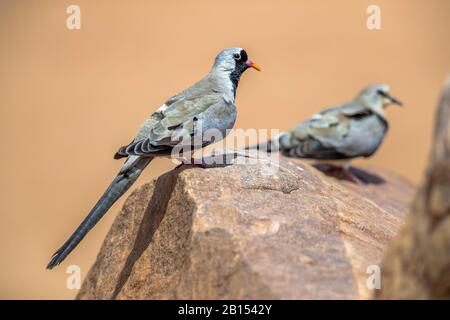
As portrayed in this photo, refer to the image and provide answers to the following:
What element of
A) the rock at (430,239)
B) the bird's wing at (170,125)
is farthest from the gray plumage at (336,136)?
the rock at (430,239)

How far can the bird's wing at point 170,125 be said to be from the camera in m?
5.27

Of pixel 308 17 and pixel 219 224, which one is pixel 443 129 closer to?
pixel 219 224

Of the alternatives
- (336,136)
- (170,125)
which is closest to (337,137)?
A: (336,136)

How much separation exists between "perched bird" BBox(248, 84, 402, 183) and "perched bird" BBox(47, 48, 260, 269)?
10.0 feet

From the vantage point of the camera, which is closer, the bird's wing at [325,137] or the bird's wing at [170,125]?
the bird's wing at [170,125]

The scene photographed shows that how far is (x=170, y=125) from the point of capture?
548 cm

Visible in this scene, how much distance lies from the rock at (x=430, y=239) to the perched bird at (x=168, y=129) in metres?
2.13

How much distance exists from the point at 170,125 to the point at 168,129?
2.2 inches

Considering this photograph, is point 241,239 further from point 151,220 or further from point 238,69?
point 238,69

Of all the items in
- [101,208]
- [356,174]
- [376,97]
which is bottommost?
[356,174]

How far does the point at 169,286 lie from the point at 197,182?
2.87 ft

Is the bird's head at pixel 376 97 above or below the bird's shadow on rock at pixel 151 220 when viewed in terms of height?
above

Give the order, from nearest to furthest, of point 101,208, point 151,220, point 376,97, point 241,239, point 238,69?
point 241,239 → point 101,208 → point 151,220 → point 238,69 → point 376,97

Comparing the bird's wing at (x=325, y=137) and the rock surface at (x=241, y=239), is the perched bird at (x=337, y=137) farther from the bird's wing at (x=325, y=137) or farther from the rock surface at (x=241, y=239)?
the rock surface at (x=241, y=239)
